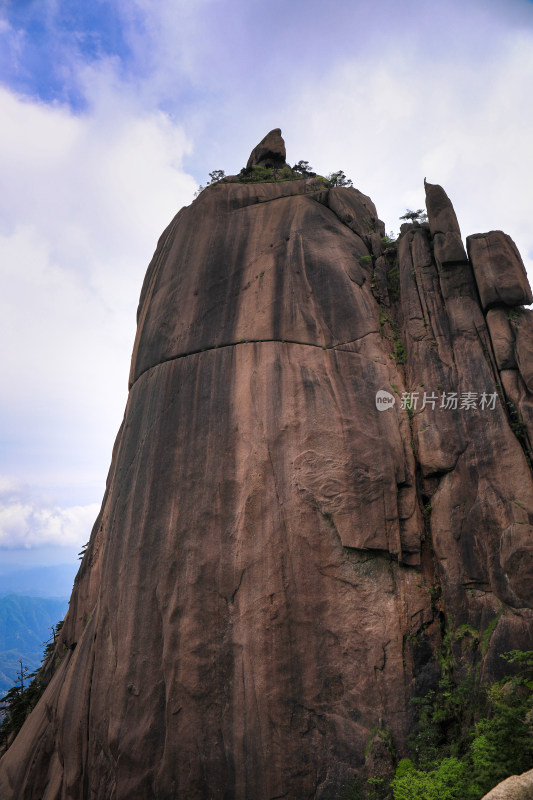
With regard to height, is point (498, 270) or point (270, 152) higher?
point (270, 152)

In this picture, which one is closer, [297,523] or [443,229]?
[297,523]

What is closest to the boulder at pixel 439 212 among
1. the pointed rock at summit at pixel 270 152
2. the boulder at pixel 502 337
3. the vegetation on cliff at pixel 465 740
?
the boulder at pixel 502 337

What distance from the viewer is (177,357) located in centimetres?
1600

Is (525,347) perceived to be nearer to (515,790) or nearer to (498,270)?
(498,270)

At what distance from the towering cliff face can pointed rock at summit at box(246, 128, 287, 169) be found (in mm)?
9089

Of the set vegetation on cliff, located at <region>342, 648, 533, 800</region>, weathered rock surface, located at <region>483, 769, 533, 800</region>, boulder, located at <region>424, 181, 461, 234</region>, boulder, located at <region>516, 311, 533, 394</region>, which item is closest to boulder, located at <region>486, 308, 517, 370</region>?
boulder, located at <region>516, 311, 533, 394</region>

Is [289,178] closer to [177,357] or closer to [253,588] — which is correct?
[177,357]

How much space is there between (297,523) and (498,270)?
32.9 feet

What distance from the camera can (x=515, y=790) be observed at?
7.09 metres

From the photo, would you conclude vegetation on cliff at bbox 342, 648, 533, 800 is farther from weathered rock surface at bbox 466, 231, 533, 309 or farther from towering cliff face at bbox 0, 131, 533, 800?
weathered rock surface at bbox 466, 231, 533, 309

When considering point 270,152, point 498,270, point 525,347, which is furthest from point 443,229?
point 270,152

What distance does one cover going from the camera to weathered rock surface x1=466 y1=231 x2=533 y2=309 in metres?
14.6

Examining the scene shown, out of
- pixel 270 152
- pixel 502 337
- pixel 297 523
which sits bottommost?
pixel 297 523

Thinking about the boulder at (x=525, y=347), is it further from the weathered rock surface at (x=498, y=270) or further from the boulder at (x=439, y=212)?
the boulder at (x=439, y=212)
